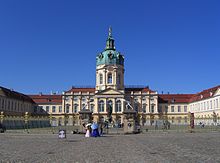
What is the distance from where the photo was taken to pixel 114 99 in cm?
8712

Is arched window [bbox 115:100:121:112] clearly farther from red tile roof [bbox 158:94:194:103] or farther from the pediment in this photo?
red tile roof [bbox 158:94:194:103]

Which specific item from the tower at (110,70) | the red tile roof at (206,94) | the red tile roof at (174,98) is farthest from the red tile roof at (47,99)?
the red tile roof at (206,94)

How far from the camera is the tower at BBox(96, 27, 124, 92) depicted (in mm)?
89062

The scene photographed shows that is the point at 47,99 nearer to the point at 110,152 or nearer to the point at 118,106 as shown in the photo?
the point at 118,106

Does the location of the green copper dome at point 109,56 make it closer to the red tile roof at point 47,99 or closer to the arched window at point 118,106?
the arched window at point 118,106

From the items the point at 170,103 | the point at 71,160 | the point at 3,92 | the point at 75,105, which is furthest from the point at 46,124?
the point at 71,160

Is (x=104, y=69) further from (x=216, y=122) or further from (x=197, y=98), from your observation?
(x=216, y=122)

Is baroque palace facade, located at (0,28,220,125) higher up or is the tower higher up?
the tower

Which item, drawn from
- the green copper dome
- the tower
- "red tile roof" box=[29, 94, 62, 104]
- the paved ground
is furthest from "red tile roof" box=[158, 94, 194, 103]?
the paved ground

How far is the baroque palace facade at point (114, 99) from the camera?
86.9 metres

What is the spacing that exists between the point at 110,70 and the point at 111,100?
348 inches

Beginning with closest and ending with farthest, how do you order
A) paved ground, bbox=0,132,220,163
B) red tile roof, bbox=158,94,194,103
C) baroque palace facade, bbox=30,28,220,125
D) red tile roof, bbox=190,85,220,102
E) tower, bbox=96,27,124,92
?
1. paved ground, bbox=0,132,220,163
2. red tile roof, bbox=190,85,220,102
3. baroque palace facade, bbox=30,28,220,125
4. tower, bbox=96,27,124,92
5. red tile roof, bbox=158,94,194,103

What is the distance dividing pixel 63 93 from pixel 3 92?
23.0 metres

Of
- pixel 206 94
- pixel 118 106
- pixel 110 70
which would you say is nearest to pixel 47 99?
pixel 110 70
